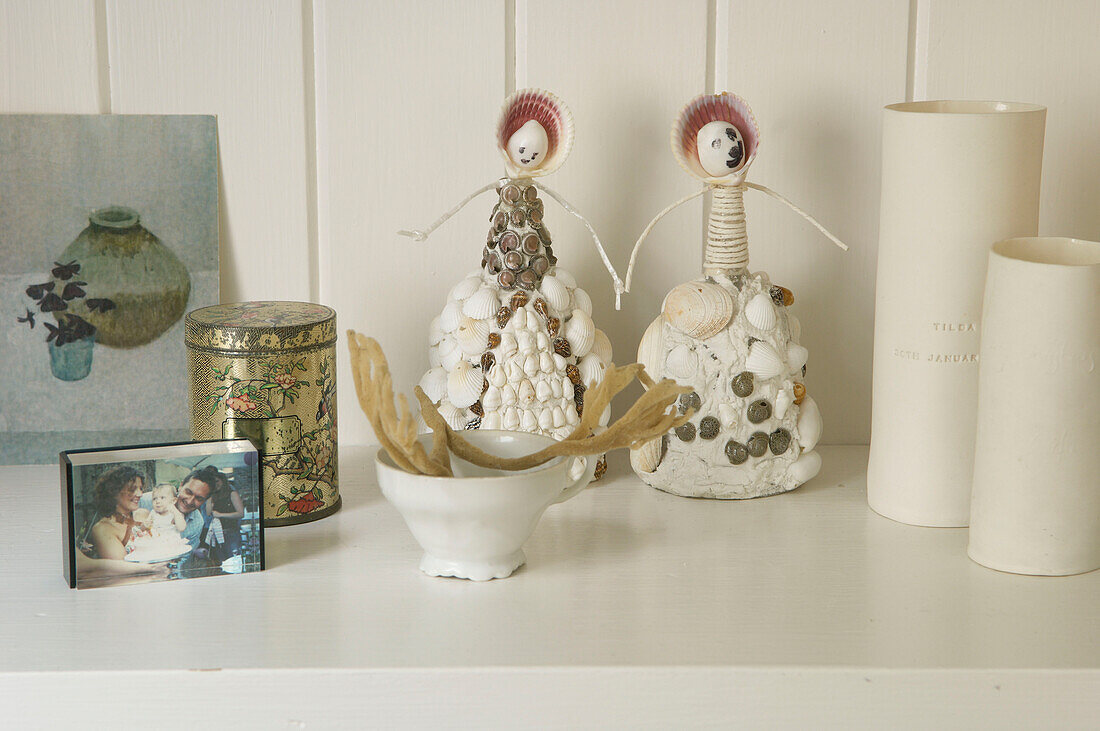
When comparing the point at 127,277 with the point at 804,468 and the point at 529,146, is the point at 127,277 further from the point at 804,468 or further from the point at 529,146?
the point at 804,468

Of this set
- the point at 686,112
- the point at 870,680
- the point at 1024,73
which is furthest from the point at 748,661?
the point at 1024,73

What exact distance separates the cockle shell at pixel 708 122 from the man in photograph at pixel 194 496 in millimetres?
359

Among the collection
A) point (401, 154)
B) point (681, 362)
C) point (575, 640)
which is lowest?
point (575, 640)

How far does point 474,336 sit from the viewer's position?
0.70 m

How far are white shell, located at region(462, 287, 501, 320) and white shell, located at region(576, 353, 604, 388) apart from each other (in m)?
0.07

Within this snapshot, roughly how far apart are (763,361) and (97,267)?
0.48 m

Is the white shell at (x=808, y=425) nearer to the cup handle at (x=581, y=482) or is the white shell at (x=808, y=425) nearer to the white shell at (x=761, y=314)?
the white shell at (x=761, y=314)

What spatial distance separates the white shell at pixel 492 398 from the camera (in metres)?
0.69

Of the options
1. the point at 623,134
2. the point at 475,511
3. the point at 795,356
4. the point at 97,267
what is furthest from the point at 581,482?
the point at 97,267

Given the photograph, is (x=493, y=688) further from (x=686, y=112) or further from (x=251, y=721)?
(x=686, y=112)

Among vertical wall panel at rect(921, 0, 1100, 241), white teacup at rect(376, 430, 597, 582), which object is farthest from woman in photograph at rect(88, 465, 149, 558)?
vertical wall panel at rect(921, 0, 1100, 241)

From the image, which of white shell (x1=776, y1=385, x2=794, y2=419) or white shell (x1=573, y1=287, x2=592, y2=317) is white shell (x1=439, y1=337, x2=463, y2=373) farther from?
white shell (x1=776, y1=385, x2=794, y2=419)

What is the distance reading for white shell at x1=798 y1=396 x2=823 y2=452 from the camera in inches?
28.1

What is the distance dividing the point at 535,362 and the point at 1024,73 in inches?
16.7
